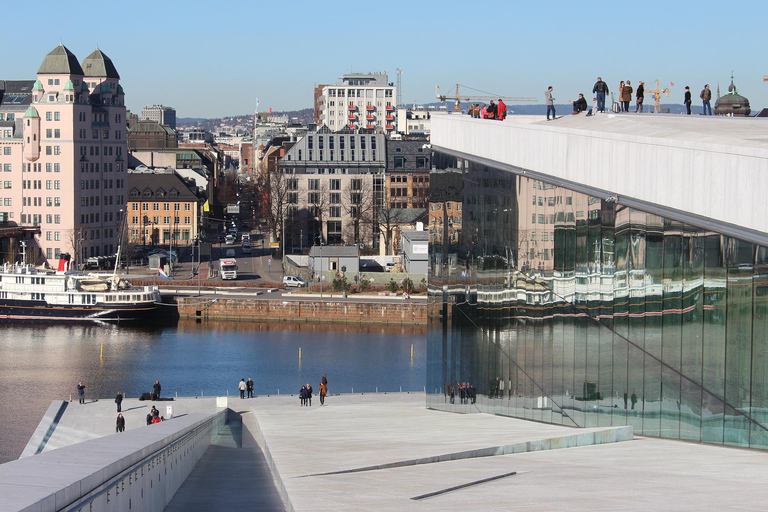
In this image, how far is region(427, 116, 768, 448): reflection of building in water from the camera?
7121mm

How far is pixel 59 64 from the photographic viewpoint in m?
54.9

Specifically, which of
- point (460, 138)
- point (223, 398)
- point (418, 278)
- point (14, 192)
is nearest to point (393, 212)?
point (418, 278)

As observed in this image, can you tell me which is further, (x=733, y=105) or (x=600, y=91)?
(x=733, y=105)

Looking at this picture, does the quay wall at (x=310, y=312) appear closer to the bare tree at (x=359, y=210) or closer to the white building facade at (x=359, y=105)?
the bare tree at (x=359, y=210)

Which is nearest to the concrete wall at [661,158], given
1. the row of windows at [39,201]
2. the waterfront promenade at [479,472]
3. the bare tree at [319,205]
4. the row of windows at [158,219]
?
the waterfront promenade at [479,472]

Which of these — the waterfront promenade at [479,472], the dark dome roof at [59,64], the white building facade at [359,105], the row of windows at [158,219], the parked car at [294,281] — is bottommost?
the parked car at [294,281]

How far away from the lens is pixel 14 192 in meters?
54.9

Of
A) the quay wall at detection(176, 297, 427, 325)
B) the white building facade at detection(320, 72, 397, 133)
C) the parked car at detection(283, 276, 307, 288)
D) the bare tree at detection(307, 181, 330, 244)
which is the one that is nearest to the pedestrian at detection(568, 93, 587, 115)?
the quay wall at detection(176, 297, 427, 325)

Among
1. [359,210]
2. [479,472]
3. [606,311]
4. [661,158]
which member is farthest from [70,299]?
[479,472]

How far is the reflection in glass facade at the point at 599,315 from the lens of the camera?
23.4 feet

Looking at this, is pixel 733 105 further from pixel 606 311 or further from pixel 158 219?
pixel 158 219

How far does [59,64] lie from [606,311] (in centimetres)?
4991

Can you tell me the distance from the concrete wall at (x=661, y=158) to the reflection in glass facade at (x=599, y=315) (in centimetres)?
19

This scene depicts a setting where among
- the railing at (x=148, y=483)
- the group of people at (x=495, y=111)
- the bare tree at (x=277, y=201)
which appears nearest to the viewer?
the railing at (x=148, y=483)
